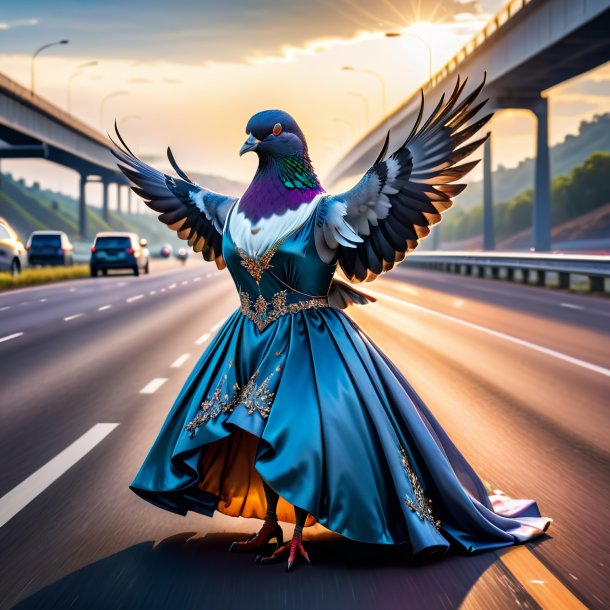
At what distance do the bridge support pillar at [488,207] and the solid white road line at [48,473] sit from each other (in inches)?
2173

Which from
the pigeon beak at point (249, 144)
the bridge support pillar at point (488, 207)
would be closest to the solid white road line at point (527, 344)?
the pigeon beak at point (249, 144)

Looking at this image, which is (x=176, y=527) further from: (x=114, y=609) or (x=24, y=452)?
(x=24, y=452)

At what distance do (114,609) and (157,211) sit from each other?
2.36 meters

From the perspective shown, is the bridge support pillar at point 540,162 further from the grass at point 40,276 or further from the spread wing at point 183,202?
the spread wing at point 183,202

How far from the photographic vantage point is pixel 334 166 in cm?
10581

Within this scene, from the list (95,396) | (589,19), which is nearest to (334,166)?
(589,19)

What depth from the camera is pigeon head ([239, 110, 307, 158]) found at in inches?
181

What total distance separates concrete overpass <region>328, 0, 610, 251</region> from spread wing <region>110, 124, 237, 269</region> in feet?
101

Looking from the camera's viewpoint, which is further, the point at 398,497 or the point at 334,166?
the point at 334,166

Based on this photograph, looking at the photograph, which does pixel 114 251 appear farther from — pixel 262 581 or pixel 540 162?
pixel 262 581

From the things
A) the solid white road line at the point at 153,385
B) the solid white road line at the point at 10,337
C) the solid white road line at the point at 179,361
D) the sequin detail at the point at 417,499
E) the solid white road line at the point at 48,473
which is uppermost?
the sequin detail at the point at 417,499

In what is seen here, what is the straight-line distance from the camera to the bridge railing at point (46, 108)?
5397cm

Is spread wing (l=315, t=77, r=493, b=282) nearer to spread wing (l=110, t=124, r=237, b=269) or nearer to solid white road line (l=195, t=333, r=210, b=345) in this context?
spread wing (l=110, t=124, r=237, b=269)

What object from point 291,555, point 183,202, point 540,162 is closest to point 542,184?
point 540,162
